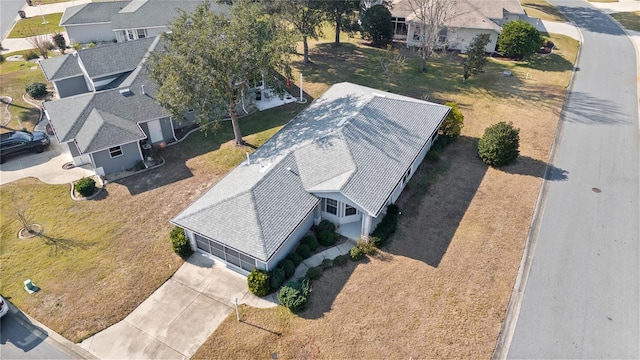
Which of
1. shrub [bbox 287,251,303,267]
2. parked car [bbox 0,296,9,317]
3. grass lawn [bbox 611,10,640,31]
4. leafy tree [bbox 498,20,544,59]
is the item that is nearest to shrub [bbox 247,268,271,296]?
shrub [bbox 287,251,303,267]

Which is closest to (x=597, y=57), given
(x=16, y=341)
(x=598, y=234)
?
(x=598, y=234)

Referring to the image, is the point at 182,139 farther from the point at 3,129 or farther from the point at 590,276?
the point at 590,276

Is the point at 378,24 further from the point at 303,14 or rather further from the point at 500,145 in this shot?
the point at 500,145

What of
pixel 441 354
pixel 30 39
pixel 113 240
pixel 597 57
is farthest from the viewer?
pixel 30 39

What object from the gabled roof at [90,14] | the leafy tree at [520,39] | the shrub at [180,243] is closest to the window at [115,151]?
the shrub at [180,243]

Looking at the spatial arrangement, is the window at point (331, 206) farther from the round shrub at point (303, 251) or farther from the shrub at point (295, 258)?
the shrub at point (295, 258)

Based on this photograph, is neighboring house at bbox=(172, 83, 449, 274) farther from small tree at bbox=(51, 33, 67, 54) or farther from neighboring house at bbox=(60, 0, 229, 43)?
small tree at bbox=(51, 33, 67, 54)

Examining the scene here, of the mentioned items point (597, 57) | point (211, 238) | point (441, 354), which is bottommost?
point (441, 354)
